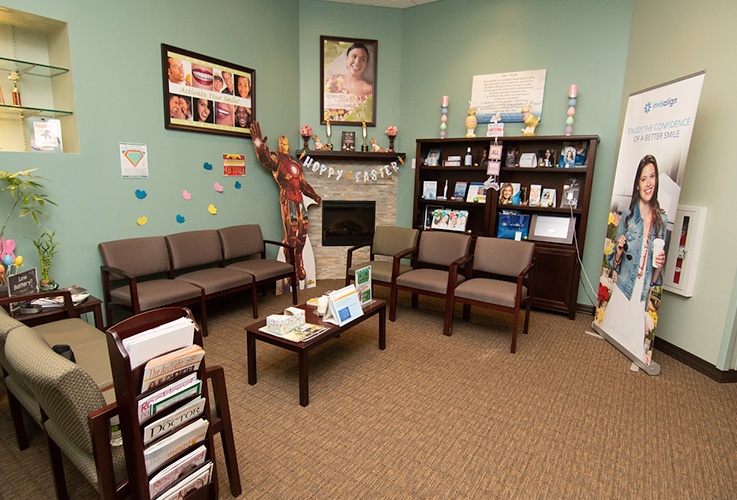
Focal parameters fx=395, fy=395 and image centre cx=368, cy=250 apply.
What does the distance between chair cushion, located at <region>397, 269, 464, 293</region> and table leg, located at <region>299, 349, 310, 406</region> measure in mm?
1547

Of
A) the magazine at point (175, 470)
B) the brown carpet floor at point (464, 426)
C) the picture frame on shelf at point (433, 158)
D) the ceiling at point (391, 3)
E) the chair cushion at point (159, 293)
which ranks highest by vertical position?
the ceiling at point (391, 3)

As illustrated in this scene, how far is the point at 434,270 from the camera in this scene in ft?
12.9

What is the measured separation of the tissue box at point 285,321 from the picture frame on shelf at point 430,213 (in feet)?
8.54

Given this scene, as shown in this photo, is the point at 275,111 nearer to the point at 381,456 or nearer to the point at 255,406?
the point at 255,406

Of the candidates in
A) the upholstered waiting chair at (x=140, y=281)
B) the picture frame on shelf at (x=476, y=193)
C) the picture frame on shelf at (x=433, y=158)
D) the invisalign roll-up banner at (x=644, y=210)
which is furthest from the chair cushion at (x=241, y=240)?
the invisalign roll-up banner at (x=644, y=210)

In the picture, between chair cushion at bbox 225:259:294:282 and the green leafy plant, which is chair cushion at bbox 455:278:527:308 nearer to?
chair cushion at bbox 225:259:294:282

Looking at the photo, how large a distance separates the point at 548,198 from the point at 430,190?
4.32 feet

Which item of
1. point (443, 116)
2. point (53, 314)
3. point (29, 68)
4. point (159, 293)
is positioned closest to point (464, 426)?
point (159, 293)

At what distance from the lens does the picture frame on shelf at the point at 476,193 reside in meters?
4.41

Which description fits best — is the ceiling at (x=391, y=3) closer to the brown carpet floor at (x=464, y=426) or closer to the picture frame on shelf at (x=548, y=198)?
the picture frame on shelf at (x=548, y=198)

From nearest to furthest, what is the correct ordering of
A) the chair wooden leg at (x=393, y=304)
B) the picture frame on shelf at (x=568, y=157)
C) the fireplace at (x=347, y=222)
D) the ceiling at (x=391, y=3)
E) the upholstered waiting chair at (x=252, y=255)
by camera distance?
1. the chair wooden leg at (x=393, y=304)
2. the upholstered waiting chair at (x=252, y=255)
3. the picture frame on shelf at (x=568, y=157)
4. the ceiling at (x=391, y=3)
5. the fireplace at (x=347, y=222)

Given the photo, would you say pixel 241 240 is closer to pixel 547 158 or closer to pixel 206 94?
pixel 206 94

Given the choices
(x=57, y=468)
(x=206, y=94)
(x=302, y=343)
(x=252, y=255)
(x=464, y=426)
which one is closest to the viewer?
(x=57, y=468)

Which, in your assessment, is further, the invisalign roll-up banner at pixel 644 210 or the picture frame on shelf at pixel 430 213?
the picture frame on shelf at pixel 430 213
